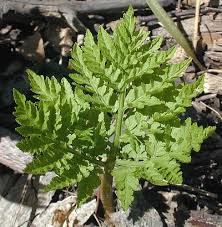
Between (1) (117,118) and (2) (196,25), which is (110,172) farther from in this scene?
(2) (196,25)

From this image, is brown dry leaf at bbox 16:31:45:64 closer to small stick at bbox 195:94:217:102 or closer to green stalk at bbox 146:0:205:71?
green stalk at bbox 146:0:205:71

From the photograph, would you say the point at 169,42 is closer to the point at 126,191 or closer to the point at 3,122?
the point at 3,122

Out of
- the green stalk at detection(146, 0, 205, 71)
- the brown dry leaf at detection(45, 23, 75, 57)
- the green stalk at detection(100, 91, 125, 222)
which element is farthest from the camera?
the brown dry leaf at detection(45, 23, 75, 57)

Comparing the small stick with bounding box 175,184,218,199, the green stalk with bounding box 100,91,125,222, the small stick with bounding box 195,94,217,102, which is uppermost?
the green stalk with bounding box 100,91,125,222

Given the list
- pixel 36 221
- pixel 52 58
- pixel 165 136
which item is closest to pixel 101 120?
pixel 165 136

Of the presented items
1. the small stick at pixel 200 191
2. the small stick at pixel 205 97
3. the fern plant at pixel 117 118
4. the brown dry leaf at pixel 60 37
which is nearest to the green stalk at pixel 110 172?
the fern plant at pixel 117 118

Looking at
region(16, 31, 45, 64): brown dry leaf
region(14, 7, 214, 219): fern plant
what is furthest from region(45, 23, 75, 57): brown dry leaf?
region(14, 7, 214, 219): fern plant

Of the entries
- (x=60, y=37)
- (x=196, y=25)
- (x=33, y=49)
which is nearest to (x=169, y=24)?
(x=196, y=25)
